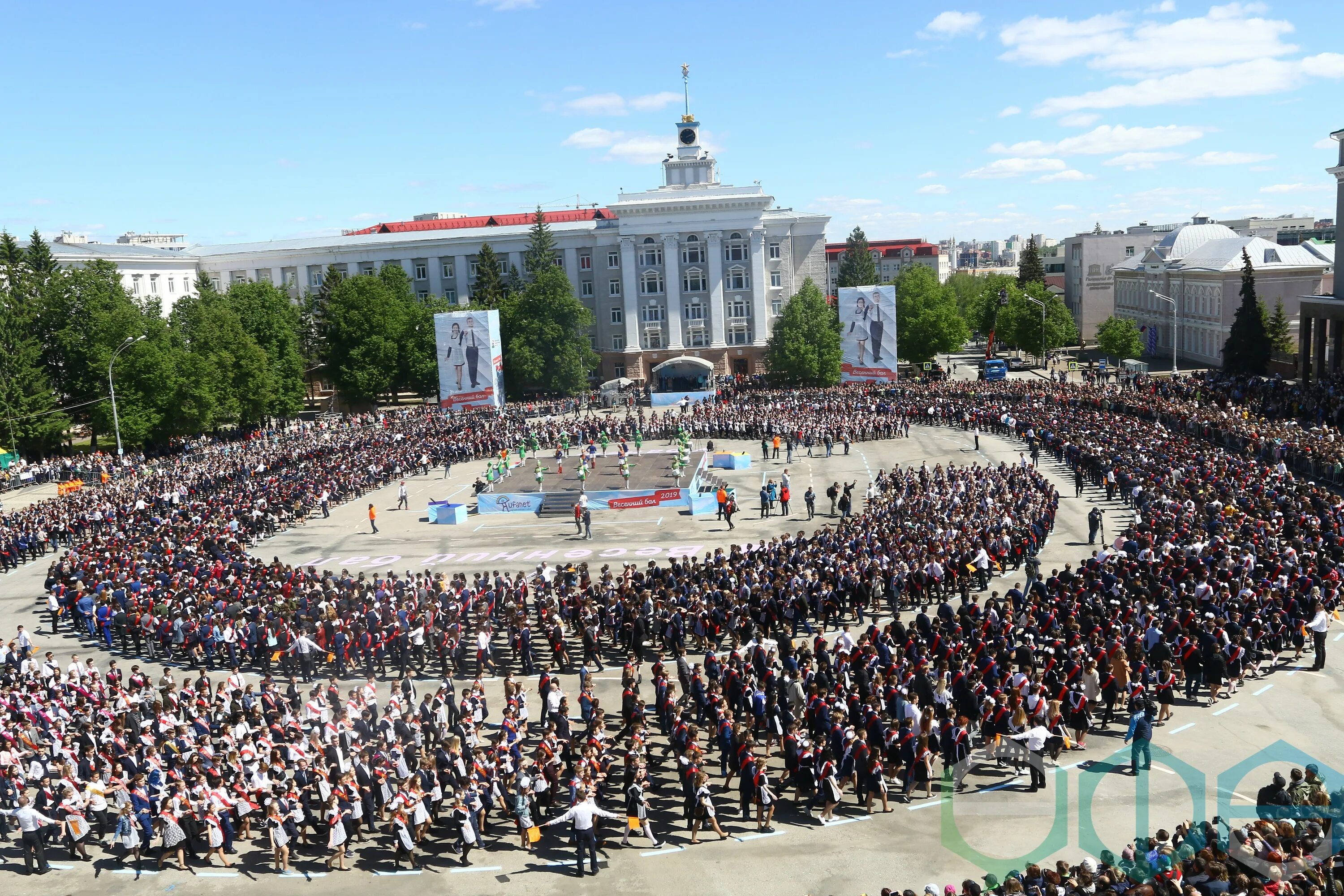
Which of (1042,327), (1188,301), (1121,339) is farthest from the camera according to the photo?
(1042,327)

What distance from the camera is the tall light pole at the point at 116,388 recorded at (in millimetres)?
48406

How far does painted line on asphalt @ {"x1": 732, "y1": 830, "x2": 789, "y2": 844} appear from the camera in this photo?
1402cm

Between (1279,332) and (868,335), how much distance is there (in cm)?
2992

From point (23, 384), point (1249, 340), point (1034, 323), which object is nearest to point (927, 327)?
point (1034, 323)

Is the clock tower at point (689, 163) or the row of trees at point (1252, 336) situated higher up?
the clock tower at point (689, 163)

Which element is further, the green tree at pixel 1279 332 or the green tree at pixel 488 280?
the green tree at pixel 488 280

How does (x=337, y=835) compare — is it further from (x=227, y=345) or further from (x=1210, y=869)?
(x=227, y=345)

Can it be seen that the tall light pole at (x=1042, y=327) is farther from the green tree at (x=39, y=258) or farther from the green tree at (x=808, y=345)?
the green tree at (x=39, y=258)

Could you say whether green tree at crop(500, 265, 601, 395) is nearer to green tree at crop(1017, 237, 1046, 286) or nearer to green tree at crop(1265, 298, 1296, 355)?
green tree at crop(1265, 298, 1296, 355)

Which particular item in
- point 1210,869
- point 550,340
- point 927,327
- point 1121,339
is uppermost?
point 550,340

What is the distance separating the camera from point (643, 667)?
21375 mm

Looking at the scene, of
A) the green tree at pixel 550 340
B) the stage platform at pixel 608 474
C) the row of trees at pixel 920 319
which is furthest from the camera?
the green tree at pixel 550 340

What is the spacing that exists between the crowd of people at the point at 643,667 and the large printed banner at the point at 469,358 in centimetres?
2323

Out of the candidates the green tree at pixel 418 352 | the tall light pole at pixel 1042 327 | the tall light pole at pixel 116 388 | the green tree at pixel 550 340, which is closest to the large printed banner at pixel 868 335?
the green tree at pixel 550 340
